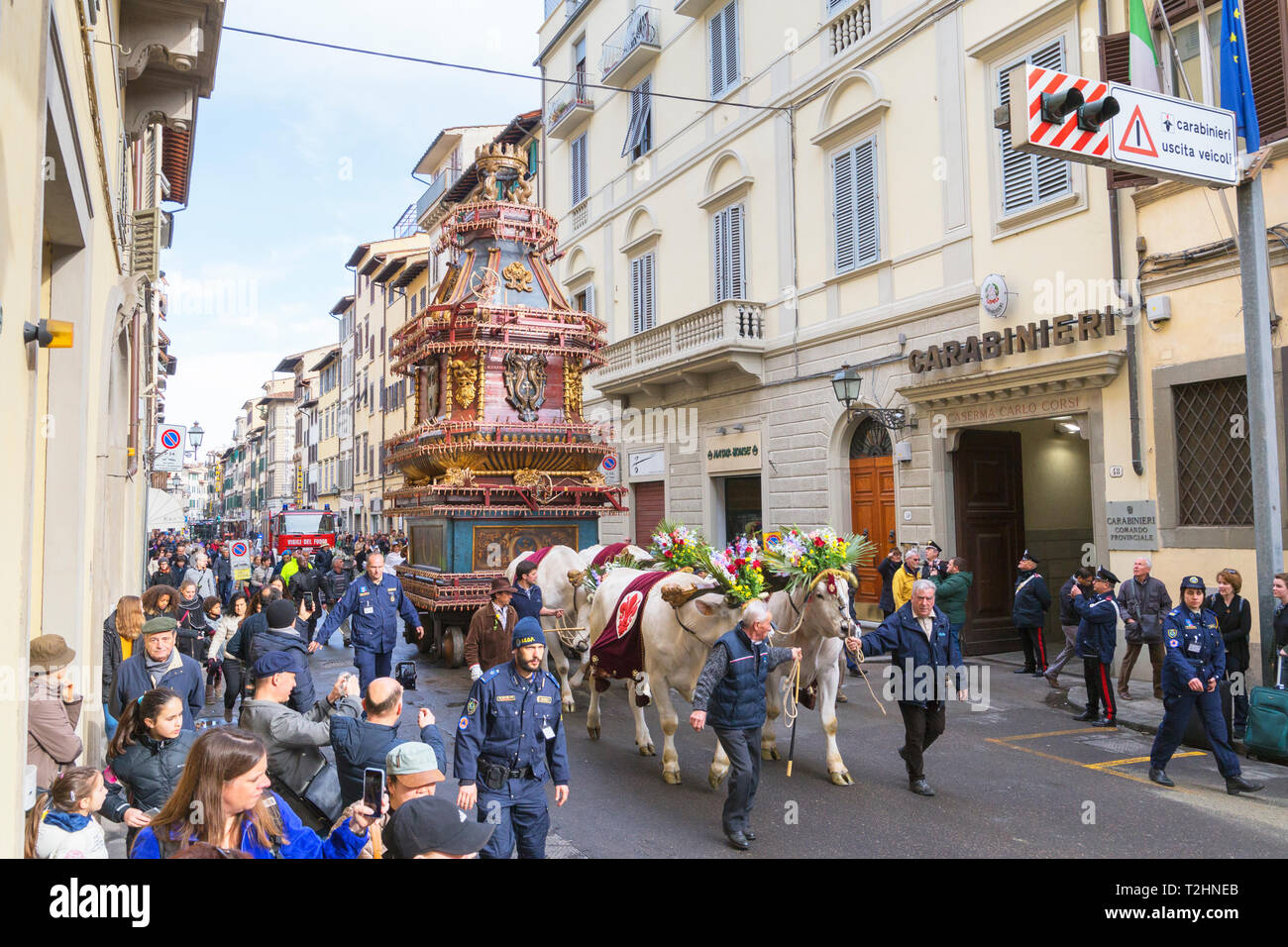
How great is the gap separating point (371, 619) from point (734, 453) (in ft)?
39.6

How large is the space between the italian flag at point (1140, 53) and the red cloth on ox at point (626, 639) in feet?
24.7

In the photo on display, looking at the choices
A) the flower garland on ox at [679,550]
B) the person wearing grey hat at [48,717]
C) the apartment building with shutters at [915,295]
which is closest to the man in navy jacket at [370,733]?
the person wearing grey hat at [48,717]

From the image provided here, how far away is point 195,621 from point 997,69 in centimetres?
1383

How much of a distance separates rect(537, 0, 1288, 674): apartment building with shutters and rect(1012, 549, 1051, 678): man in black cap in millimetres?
964

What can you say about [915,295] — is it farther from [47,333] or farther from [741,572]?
[47,333]

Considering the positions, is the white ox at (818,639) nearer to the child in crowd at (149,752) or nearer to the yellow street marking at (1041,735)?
the yellow street marking at (1041,735)

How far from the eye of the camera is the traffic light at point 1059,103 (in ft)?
23.9

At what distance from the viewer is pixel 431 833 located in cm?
278

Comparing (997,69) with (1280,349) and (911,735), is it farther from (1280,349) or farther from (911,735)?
(911,735)

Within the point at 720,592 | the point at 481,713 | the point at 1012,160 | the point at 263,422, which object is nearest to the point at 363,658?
the point at 720,592

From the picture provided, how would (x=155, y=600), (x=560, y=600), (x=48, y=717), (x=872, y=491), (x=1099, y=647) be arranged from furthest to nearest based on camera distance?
1. (x=872, y=491)
2. (x=560, y=600)
3. (x=1099, y=647)
4. (x=155, y=600)
5. (x=48, y=717)

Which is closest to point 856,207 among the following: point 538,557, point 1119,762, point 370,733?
point 538,557

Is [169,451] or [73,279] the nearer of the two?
[73,279]

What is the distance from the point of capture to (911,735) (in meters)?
7.27
